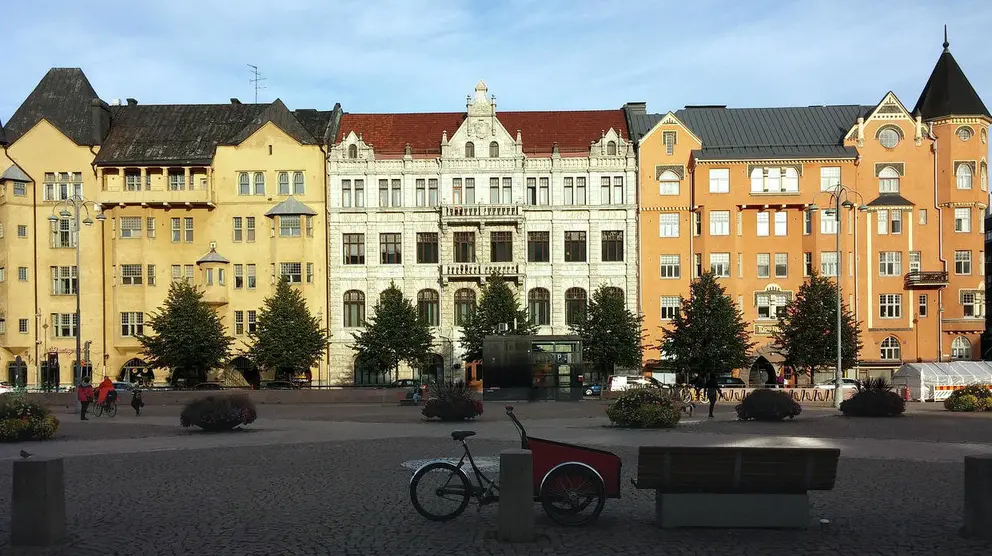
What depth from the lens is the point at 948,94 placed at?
6288 cm

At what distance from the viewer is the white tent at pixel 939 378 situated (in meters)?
45.3

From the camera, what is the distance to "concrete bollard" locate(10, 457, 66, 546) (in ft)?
36.0

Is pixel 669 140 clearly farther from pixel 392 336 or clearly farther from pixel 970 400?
pixel 970 400

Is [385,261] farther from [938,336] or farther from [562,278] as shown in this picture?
[938,336]

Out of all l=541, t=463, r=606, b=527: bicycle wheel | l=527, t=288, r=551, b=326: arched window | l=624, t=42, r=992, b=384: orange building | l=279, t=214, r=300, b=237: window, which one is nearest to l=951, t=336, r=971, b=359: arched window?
l=624, t=42, r=992, b=384: orange building

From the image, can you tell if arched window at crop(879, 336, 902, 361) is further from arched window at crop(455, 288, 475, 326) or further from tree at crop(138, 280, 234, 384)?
tree at crop(138, 280, 234, 384)

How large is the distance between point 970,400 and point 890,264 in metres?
29.6

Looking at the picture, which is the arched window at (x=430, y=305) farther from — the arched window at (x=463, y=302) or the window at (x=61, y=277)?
the window at (x=61, y=277)

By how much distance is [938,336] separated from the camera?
6231cm

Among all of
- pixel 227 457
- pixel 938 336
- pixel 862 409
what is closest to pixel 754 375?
pixel 938 336

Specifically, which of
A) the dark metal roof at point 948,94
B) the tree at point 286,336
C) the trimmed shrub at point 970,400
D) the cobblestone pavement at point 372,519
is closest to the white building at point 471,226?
the tree at point 286,336

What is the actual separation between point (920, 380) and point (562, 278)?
80.2ft

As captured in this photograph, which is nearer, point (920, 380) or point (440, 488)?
point (440, 488)

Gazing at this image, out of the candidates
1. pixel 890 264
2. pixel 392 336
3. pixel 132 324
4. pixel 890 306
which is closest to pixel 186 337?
pixel 132 324
